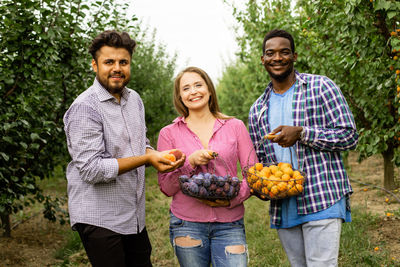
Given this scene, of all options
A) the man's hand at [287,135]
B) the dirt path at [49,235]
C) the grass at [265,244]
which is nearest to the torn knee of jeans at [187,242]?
the man's hand at [287,135]

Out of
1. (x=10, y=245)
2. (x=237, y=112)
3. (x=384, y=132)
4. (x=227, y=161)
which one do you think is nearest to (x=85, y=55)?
(x=10, y=245)

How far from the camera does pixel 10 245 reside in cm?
487

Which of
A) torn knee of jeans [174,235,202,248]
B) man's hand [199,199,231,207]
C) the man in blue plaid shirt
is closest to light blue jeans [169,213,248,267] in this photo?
torn knee of jeans [174,235,202,248]

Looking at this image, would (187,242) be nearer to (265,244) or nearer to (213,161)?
(213,161)

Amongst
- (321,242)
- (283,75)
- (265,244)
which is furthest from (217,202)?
(265,244)

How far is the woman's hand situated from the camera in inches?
91.4

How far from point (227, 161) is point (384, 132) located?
10.1ft

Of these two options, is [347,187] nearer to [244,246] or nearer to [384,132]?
[244,246]

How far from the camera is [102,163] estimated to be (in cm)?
210

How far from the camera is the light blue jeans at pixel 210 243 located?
7.76 feet

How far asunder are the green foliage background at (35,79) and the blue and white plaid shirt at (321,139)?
8.53 feet

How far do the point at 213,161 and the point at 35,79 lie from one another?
2.52 metres

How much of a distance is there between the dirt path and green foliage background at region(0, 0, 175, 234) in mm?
427

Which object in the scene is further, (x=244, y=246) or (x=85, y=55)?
(x=85, y=55)
